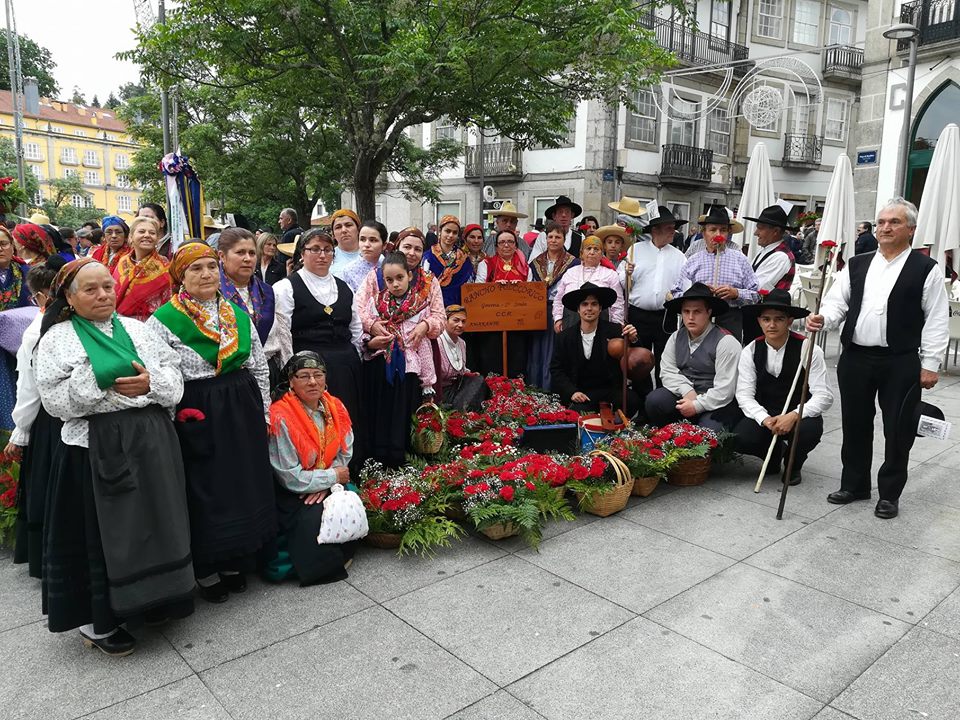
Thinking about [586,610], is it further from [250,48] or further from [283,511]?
[250,48]

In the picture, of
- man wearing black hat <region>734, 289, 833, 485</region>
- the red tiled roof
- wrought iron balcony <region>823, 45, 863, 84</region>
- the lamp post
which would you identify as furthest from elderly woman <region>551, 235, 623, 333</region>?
the red tiled roof

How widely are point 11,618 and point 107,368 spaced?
1.48 m

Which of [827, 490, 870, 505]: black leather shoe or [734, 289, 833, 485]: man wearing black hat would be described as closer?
[827, 490, 870, 505]: black leather shoe

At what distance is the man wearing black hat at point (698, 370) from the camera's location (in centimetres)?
573

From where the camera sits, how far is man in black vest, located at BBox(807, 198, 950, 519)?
14.9ft

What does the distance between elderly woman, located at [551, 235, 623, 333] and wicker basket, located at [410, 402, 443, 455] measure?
1787 millimetres

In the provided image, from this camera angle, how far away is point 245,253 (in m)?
3.97

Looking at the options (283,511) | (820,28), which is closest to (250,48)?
(283,511)

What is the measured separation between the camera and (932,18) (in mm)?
16469

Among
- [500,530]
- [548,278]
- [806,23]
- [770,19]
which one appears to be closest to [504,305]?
[548,278]

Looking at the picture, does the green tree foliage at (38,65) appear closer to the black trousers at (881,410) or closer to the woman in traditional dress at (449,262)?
the woman in traditional dress at (449,262)

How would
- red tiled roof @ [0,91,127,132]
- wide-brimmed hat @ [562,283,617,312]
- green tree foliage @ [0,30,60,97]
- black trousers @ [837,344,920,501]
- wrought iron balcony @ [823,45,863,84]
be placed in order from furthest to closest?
red tiled roof @ [0,91,127,132] < green tree foliage @ [0,30,60,97] < wrought iron balcony @ [823,45,863,84] < wide-brimmed hat @ [562,283,617,312] < black trousers @ [837,344,920,501]


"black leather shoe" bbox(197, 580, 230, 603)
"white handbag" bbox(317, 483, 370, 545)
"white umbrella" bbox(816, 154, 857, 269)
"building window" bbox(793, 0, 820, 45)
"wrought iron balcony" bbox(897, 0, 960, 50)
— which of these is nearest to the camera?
"black leather shoe" bbox(197, 580, 230, 603)

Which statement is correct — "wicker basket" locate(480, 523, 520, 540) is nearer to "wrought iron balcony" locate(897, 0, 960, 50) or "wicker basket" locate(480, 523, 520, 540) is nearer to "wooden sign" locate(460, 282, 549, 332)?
"wooden sign" locate(460, 282, 549, 332)
